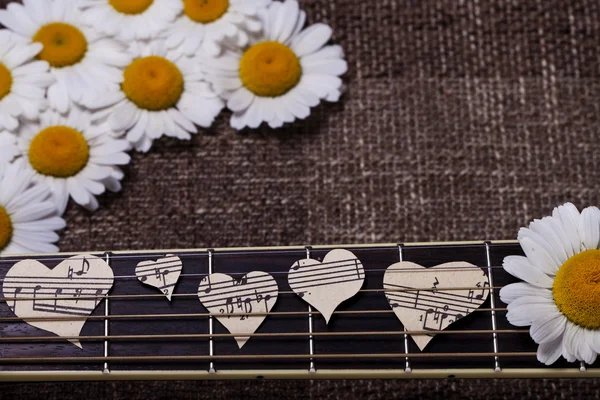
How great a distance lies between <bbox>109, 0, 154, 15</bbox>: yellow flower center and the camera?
748 millimetres

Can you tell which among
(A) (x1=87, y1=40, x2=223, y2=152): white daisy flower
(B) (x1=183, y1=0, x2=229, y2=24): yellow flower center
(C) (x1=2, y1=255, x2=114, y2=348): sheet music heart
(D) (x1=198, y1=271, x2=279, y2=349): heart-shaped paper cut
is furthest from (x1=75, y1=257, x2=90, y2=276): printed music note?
(B) (x1=183, y1=0, x2=229, y2=24): yellow flower center

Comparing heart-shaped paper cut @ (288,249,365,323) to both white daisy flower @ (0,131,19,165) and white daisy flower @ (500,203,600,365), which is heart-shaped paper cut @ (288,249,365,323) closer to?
white daisy flower @ (500,203,600,365)

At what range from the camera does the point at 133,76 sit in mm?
730

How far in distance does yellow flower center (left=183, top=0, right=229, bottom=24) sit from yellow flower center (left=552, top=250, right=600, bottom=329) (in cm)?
45

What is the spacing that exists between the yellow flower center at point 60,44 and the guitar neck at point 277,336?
26cm

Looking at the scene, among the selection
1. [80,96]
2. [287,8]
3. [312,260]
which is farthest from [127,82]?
[312,260]

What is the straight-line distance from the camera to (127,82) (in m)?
0.73

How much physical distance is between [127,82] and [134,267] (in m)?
0.25

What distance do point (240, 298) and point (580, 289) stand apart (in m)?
0.28

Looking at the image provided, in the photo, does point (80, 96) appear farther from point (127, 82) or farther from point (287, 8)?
point (287, 8)

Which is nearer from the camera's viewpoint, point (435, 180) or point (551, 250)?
point (551, 250)

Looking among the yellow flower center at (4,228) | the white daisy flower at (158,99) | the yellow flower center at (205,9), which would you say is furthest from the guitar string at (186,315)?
the yellow flower center at (205,9)

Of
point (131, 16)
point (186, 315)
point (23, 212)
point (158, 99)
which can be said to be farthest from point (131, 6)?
point (186, 315)

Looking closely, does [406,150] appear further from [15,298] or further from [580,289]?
[15,298]
